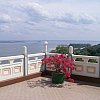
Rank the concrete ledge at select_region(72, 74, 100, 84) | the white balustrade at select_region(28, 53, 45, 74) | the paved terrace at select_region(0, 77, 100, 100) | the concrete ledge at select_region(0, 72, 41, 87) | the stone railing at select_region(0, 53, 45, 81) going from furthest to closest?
1. the white balustrade at select_region(28, 53, 45, 74)
2. the concrete ledge at select_region(72, 74, 100, 84)
3. the stone railing at select_region(0, 53, 45, 81)
4. the concrete ledge at select_region(0, 72, 41, 87)
5. the paved terrace at select_region(0, 77, 100, 100)

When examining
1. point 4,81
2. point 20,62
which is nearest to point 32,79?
point 20,62

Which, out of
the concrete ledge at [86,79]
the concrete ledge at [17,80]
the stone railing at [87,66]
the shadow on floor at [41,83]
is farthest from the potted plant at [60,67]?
the concrete ledge at [17,80]

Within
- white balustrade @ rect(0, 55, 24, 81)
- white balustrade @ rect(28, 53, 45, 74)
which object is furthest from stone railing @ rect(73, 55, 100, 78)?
white balustrade @ rect(0, 55, 24, 81)

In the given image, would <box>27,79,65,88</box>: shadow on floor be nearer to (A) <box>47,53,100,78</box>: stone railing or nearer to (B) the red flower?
(B) the red flower

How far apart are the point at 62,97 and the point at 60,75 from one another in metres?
1.74

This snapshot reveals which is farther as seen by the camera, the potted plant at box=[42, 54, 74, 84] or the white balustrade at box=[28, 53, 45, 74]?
the white balustrade at box=[28, 53, 45, 74]

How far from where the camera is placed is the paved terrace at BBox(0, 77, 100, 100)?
6745mm

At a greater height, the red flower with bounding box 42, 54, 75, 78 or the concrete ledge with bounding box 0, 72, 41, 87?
the red flower with bounding box 42, 54, 75, 78

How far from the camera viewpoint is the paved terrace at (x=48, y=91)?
6745mm

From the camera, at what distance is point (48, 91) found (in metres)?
7.43

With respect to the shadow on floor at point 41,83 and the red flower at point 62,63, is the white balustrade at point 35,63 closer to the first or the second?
the shadow on floor at point 41,83

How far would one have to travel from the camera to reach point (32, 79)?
9273 mm

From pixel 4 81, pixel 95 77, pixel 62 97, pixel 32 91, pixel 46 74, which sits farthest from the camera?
pixel 46 74

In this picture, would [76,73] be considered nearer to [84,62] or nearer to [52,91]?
[84,62]
